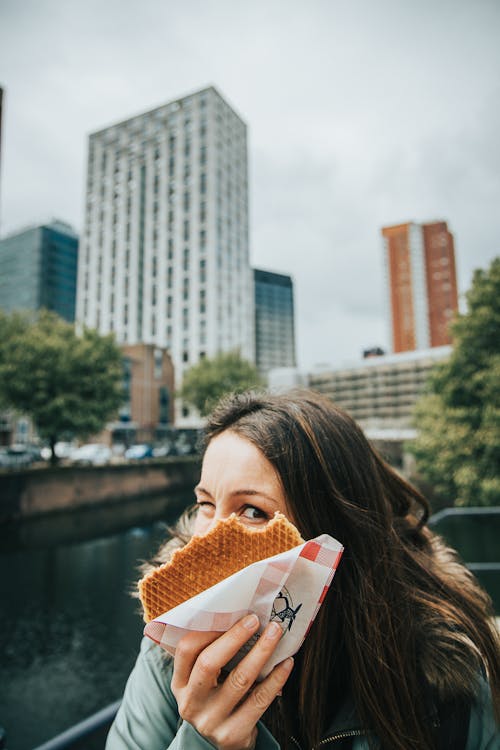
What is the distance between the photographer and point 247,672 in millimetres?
955

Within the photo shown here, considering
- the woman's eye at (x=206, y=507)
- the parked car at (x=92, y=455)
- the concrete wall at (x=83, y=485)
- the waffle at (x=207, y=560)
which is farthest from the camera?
the parked car at (x=92, y=455)

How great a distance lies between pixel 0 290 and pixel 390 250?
84746 millimetres

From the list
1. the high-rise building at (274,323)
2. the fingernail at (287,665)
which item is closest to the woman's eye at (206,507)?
the fingernail at (287,665)

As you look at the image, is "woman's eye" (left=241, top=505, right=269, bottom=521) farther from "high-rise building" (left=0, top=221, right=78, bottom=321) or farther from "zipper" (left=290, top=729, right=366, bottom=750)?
"high-rise building" (left=0, top=221, right=78, bottom=321)

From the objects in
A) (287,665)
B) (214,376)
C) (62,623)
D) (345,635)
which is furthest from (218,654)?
(214,376)

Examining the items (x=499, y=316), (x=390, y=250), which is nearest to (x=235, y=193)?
(x=390, y=250)

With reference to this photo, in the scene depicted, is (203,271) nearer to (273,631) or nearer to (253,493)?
(253,493)

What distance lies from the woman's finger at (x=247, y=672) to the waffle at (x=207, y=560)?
0.21m

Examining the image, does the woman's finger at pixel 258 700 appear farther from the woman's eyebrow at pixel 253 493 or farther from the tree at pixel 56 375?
the tree at pixel 56 375

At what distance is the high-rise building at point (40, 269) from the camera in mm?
83500

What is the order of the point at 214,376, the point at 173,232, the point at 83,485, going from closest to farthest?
the point at 83,485
the point at 214,376
the point at 173,232

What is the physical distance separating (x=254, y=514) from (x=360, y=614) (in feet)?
1.68

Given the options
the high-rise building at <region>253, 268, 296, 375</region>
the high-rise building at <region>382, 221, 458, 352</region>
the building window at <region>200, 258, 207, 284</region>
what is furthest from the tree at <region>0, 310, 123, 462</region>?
the high-rise building at <region>382, 221, 458, 352</region>

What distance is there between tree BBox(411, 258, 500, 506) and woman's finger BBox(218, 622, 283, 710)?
50.9ft
